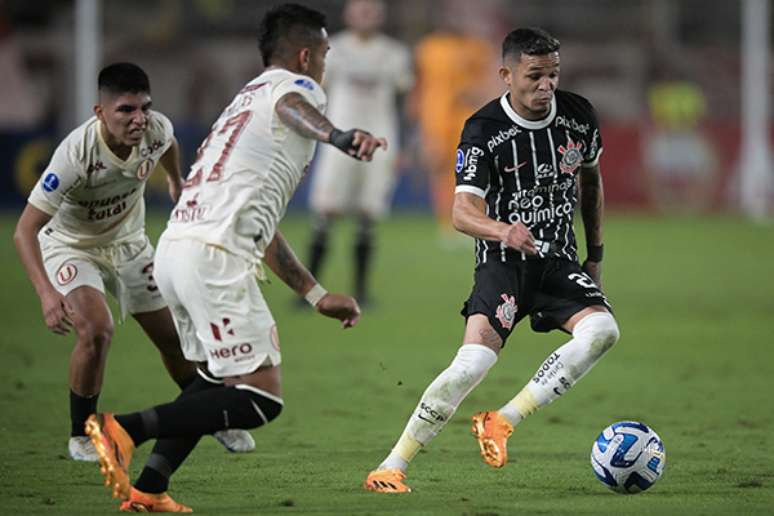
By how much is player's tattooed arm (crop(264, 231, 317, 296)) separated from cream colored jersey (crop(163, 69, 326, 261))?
321mm

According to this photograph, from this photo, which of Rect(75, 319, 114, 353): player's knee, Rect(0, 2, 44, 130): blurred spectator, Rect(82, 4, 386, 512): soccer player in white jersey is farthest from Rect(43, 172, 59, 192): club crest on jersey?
Rect(0, 2, 44, 130): blurred spectator

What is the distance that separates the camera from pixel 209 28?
31.0m

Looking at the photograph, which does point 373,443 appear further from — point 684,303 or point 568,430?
point 684,303

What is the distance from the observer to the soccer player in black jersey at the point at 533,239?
21.6 feet

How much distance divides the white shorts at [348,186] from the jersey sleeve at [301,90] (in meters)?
8.48

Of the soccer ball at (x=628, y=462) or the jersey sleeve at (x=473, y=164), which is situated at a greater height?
the jersey sleeve at (x=473, y=164)

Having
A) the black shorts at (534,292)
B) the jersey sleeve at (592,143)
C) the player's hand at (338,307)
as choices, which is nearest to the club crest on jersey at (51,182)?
the player's hand at (338,307)

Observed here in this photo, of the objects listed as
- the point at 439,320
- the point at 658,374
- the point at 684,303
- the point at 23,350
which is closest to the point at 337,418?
the point at 658,374

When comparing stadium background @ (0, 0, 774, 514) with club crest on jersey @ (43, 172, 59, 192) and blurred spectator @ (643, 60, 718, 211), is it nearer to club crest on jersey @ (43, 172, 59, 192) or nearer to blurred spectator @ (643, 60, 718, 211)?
blurred spectator @ (643, 60, 718, 211)

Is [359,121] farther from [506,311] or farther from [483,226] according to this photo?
[483,226]

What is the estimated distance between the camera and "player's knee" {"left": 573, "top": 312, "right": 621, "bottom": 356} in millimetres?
6598

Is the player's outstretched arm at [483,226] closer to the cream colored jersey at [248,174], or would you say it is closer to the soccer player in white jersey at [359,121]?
the cream colored jersey at [248,174]

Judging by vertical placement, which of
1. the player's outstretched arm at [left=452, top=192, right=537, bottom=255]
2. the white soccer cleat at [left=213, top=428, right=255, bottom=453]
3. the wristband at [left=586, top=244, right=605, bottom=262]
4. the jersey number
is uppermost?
the jersey number

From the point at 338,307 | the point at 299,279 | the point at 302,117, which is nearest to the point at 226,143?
the point at 302,117
